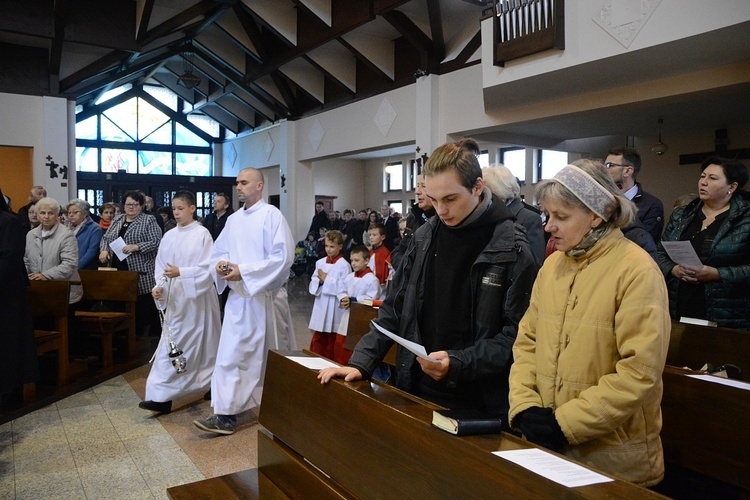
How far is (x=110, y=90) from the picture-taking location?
18.3 meters

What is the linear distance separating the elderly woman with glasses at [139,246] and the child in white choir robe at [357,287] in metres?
2.40

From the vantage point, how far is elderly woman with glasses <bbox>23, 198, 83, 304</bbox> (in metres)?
5.45

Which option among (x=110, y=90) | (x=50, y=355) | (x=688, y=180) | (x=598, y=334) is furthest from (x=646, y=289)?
(x=110, y=90)

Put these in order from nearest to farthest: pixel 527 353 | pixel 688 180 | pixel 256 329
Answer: pixel 527 353
pixel 256 329
pixel 688 180

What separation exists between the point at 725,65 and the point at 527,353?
5988 millimetres

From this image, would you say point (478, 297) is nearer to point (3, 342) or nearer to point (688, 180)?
point (3, 342)

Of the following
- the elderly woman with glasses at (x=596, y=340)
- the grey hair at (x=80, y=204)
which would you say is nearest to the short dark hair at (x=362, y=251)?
the grey hair at (x=80, y=204)

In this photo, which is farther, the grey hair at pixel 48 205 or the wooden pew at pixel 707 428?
the grey hair at pixel 48 205

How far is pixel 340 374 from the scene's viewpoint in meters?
1.99

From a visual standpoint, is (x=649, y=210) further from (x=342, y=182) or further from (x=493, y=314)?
(x=342, y=182)

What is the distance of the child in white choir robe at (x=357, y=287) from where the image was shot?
5223 mm

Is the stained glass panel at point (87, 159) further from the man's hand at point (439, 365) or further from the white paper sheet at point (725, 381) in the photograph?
the white paper sheet at point (725, 381)

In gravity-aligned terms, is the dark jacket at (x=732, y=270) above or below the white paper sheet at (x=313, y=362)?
above

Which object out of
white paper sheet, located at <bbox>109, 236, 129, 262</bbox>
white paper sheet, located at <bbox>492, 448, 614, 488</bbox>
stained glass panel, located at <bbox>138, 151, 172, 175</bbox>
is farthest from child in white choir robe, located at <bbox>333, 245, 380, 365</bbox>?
stained glass panel, located at <bbox>138, 151, 172, 175</bbox>
